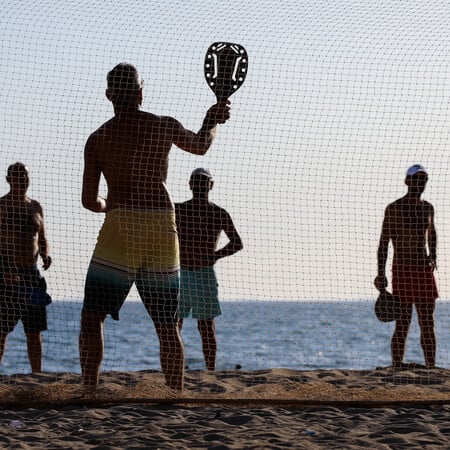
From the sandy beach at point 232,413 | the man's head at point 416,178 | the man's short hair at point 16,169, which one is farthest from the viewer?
the man's head at point 416,178

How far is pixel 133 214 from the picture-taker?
6.30m

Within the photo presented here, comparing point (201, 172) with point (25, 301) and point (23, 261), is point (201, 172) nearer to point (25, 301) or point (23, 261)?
point (23, 261)

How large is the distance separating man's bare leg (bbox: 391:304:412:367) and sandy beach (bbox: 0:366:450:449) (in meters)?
0.78

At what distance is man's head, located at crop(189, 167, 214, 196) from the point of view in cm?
858

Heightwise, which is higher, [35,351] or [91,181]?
[91,181]

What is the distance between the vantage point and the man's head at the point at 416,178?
28.3 feet

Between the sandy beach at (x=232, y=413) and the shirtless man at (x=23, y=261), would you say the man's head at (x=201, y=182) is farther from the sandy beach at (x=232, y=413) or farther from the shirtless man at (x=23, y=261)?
the sandy beach at (x=232, y=413)

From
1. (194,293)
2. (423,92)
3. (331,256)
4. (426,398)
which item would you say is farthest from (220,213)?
(426,398)

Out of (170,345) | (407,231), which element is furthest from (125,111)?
(407,231)

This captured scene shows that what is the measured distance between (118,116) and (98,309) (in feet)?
3.50

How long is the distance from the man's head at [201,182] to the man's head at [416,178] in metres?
1.47

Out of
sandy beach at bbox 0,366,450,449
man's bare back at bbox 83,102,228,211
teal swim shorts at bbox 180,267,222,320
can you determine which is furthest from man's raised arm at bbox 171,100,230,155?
teal swim shorts at bbox 180,267,222,320

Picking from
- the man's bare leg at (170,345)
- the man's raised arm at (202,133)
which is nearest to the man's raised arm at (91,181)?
the man's raised arm at (202,133)

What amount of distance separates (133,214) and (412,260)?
120 inches
